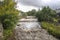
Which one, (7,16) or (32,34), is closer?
(32,34)

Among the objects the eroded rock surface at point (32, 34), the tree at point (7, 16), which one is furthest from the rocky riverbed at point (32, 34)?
the tree at point (7, 16)

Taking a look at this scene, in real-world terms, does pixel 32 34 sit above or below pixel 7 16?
below

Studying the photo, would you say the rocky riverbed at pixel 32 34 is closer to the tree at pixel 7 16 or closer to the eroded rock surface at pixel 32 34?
the eroded rock surface at pixel 32 34

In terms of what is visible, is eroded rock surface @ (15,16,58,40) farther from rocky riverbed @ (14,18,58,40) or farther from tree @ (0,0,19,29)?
tree @ (0,0,19,29)

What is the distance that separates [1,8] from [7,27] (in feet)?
5.97

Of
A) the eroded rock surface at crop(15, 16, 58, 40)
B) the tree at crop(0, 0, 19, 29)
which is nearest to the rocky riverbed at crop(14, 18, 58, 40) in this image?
the eroded rock surface at crop(15, 16, 58, 40)

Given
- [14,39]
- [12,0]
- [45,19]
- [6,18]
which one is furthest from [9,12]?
[45,19]

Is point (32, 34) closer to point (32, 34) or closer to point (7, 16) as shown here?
point (32, 34)

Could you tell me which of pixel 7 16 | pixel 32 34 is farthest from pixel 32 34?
pixel 7 16

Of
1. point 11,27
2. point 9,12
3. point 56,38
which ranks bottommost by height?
point 56,38

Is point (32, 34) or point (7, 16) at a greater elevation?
point (7, 16)

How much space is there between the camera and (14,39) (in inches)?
520

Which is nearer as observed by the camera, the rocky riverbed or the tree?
the rocky riverbed

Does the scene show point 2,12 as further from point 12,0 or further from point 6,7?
point 12,0
